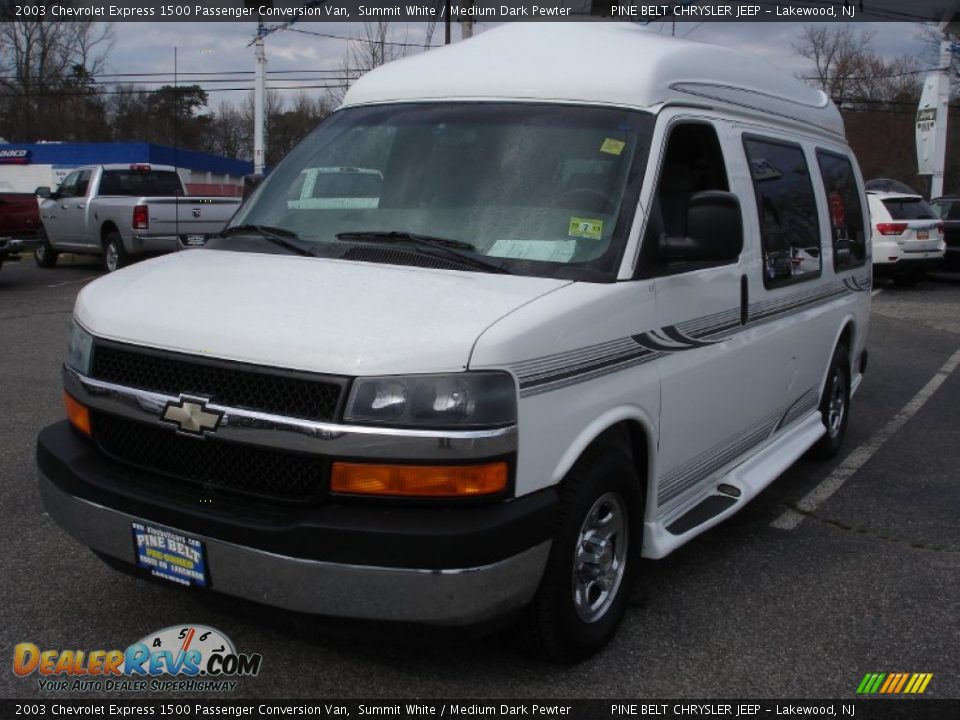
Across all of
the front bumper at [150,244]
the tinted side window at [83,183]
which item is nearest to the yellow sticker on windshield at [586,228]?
the front bumper at [150,244]

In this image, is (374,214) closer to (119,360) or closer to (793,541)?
(119,360)

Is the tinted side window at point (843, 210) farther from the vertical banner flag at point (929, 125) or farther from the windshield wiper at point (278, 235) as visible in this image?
Result: the vertical banner flag at point (929, 125)

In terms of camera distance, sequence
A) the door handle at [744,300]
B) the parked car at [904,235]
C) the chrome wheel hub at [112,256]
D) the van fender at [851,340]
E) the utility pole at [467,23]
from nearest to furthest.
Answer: the door handle at [744,300] < the van fender at [851,340] < the chrome wheel hub at [112,256] < the parked car at [904,235] < the utility pole at [467,23]

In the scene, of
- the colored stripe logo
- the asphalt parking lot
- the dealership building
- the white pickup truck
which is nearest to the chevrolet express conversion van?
the asphalt parking lot

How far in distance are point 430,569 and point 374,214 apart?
67.8 inches

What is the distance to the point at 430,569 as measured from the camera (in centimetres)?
285

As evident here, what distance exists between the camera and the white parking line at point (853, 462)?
212 inches

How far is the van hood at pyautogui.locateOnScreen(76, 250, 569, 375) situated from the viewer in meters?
2.92

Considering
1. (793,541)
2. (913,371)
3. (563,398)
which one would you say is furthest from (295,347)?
(913,371)

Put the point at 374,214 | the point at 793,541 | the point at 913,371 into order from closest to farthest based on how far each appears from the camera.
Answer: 1. the point at 374,214
2. the point at 793,541
3. the point at 913,371

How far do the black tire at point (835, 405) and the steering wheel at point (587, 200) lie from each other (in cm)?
308

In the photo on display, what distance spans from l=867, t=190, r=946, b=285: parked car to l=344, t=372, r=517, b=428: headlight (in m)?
15.7

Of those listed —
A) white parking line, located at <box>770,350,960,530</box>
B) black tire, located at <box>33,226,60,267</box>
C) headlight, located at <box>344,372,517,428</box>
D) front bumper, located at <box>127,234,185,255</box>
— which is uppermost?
headlight, located at <box>344,372,517,428</box>

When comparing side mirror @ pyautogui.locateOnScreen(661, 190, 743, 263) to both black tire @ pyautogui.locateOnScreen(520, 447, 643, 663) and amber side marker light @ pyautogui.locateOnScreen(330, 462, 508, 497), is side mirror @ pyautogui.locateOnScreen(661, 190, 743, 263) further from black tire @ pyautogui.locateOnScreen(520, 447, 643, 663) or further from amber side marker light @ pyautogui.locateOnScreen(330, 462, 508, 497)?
amber side marker light @ pyautogui.locateOnScreen(330, 462, 508, 497)
